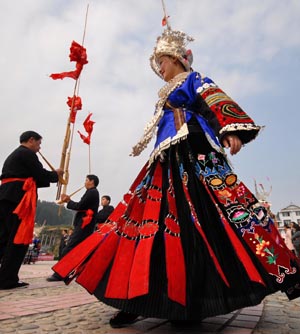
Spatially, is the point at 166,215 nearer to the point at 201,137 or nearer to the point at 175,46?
the point at 201,137

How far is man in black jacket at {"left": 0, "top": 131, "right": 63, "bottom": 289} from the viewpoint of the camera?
327cm

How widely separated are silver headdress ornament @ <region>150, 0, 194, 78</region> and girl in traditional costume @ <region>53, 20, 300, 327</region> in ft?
0.98

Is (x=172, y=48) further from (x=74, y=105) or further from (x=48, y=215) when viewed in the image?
(x=48, y=215)

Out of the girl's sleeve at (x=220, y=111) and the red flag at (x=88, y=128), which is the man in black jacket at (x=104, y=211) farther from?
the girl's sleeve at (x=220, y=111)

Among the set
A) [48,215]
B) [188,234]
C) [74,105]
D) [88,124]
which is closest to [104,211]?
[88,124]

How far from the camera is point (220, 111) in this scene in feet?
5.81

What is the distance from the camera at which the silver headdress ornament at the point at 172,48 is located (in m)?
2.29

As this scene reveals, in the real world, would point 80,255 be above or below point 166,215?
below

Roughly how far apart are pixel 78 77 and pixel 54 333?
3525mm

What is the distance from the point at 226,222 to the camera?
1.61 meters

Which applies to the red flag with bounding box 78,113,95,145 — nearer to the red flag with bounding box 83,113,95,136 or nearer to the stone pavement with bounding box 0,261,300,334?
the red flag with bounding box 83,113,95,136

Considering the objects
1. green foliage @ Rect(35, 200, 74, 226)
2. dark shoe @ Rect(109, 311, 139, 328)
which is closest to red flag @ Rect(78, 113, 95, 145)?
dark shoe @ Rect(109, 311, 139, 328)

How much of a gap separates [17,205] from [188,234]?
8.49 feet

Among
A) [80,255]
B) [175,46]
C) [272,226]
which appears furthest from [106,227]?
[175,46]
